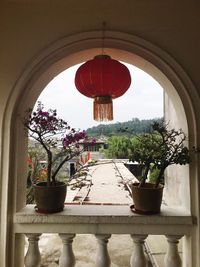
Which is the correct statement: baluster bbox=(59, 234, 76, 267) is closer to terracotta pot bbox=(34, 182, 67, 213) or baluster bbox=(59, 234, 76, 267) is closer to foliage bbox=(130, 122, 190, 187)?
terracotta pot bbox=(34, 182, 67, 213)

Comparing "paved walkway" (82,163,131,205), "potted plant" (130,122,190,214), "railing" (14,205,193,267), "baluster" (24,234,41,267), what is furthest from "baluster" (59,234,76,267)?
"paved walkway" (82,163,131,205)

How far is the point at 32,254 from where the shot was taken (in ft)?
4.25

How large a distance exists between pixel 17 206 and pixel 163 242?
147cm

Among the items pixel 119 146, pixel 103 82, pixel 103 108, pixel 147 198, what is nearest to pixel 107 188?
pixel 119 146

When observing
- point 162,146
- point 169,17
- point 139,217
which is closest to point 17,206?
point 139,217

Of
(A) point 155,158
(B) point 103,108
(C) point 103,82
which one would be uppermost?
(C) point 103,82

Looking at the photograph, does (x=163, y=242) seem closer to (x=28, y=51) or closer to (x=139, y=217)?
(x=139, y=217)

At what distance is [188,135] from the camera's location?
129 centimetres

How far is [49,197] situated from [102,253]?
0.44 metres

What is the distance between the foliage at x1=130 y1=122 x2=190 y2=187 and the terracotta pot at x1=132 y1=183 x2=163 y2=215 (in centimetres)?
6

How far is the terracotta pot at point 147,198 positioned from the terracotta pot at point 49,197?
16.8 inches

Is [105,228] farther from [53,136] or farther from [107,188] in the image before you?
[107,188]

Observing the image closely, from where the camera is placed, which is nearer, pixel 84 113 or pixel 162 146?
pixel 162 146

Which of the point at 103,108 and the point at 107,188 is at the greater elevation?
the point at 103,108
